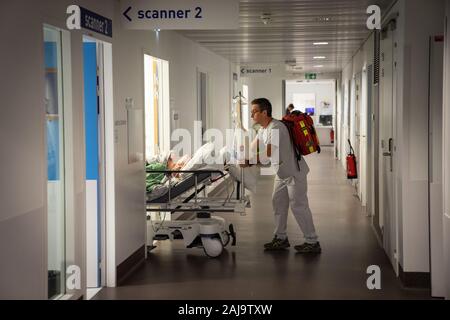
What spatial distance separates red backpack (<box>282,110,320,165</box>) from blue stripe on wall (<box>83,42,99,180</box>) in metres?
2.37

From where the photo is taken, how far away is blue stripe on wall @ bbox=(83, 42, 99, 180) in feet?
19.5

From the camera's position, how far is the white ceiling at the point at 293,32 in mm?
7555

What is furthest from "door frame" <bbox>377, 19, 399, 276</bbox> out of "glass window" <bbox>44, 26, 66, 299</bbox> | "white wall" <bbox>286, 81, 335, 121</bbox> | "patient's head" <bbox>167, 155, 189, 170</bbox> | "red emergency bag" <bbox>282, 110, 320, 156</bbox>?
"white wall" <bbox>286, 81, 335, 121</bbox>

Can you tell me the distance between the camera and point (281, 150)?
742 centimetres

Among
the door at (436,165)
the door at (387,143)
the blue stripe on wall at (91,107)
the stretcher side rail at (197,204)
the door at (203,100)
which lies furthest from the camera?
the door at (203,100)

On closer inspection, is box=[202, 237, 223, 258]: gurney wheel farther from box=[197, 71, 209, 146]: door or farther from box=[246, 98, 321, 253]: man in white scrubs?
box=[197, 71, 209, 146]: door

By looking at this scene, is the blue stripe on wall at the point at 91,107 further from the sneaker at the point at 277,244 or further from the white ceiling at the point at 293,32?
the sneaker at the point at 277,244

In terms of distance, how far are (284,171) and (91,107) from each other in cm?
241

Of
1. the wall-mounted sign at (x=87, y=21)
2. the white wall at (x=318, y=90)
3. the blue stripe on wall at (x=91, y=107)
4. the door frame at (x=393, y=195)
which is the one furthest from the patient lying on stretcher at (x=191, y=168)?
the white wall at (x=318, y=90)

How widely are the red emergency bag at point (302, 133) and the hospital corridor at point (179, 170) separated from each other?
0.02m

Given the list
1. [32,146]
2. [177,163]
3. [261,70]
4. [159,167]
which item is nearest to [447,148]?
[32,146]

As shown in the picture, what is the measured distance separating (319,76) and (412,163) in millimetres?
17341

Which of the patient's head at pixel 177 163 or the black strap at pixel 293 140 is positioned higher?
the black strap at pixel 293 140

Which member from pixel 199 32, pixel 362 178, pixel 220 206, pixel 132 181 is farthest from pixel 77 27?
pixel 362 178
